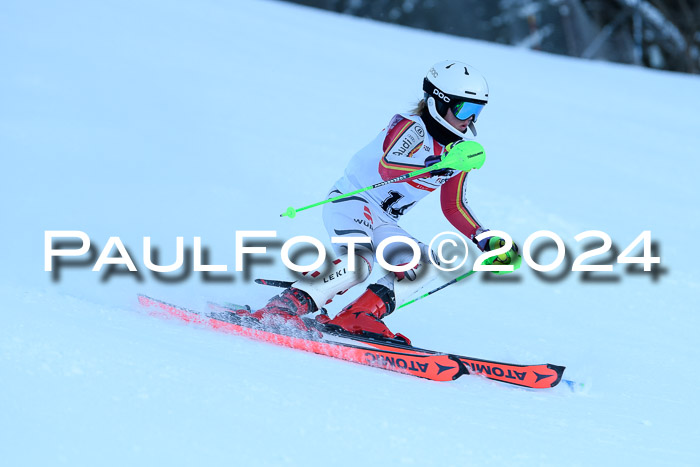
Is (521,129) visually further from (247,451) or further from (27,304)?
(247,451)

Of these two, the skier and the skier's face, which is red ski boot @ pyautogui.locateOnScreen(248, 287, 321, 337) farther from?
the skier's face

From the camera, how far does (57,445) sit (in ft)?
8.50

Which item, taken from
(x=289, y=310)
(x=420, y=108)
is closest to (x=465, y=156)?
(x=420, y=108)

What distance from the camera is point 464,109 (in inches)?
160

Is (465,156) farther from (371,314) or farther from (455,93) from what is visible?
(371,314)

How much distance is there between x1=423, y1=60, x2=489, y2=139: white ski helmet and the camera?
13.2 feet

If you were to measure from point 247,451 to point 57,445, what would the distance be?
1.93 feet

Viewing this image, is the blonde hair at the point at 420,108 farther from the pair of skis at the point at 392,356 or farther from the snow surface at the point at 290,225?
the snow surface at the point at 290,225

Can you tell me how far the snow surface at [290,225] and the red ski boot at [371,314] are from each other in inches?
14.7

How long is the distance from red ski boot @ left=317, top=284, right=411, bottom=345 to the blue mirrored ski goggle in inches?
37.8

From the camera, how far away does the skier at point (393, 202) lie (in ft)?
13.4

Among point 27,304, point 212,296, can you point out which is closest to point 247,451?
point 27,304

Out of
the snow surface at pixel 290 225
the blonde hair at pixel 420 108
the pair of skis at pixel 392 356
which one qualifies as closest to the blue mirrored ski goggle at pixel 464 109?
the blonde hair at pixel 420 108

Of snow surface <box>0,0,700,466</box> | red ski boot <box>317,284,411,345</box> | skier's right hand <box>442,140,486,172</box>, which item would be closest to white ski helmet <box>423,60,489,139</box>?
skier's right hand <box>442,140,486,172</box>
